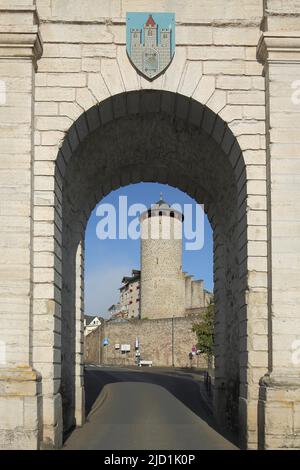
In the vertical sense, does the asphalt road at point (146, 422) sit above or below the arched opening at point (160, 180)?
below

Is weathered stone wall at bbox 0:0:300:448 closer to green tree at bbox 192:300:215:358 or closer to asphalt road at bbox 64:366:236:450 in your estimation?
asphalt road at bbox 64:366:236:450

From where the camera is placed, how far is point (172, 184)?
14.8 meters

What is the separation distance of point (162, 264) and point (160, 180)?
49.9m

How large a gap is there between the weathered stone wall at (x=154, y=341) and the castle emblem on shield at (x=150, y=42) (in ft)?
128

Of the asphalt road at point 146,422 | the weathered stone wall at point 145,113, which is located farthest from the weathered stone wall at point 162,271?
the weathered stone wall at point 145,113

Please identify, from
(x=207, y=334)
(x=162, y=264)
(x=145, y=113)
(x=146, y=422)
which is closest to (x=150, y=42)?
(x=145, y=113)

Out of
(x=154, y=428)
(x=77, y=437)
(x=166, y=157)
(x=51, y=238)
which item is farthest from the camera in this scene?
(x=166, y=157)

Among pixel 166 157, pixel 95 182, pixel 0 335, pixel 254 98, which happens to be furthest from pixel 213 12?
pixel 0 335

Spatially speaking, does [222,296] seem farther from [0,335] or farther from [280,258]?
[0,335]

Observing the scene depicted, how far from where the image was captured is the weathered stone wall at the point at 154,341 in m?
49.9

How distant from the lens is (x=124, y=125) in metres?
11.8

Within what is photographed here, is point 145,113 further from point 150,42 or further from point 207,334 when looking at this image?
point 207,334

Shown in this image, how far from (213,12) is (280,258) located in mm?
3874

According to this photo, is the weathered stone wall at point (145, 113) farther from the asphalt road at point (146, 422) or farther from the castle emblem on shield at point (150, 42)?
the asphalt road at point (146, 422)
